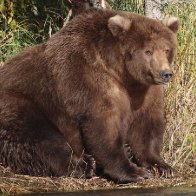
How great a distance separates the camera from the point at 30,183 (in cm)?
756

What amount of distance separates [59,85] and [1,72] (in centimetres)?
81

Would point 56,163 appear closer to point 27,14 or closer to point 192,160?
point 192,160

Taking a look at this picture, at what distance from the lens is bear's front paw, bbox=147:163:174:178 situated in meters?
8.09

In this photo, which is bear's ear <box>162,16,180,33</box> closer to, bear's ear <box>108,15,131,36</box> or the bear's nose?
bear's ear <box>108,15,131,36</box>

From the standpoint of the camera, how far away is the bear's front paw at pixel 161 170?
8.09 meters

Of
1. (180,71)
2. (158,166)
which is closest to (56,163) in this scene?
(158,166)

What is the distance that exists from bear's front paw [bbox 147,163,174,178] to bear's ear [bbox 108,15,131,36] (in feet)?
4.85

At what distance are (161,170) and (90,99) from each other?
1.09 meters

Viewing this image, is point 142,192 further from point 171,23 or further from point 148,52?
point 171,23

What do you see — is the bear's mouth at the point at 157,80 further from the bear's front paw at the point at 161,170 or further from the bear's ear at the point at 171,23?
A: the bear's front paw at the point at 161,170

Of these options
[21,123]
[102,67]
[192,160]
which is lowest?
[192,160]


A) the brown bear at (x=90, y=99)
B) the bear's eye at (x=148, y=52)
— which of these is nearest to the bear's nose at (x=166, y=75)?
the brown bear at (x=90, y=99)

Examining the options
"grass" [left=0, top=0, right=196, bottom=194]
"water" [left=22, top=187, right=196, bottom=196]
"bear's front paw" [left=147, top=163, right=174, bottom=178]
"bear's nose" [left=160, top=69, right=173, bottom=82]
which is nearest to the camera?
"water" [left=22, top=187, right=196, bottom=196]

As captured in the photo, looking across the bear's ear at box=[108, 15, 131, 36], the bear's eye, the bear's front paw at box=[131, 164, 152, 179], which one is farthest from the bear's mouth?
the bear's front paw at box=[131, 164, 152, 179]
